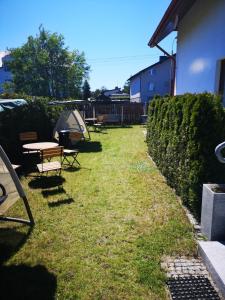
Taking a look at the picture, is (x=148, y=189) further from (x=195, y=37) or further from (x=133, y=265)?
(x=195, y=37)

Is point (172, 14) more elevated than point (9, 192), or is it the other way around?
point (172, 14)

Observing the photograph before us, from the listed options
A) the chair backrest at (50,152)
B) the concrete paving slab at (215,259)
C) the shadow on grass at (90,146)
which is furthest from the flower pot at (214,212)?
the shadow on grass at (90,146)

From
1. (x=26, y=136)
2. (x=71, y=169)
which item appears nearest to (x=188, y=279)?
(x=71, y=169)

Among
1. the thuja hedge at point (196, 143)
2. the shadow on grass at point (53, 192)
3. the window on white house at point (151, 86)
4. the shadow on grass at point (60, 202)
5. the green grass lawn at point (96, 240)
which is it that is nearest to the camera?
the green grass lawn at point (96, 240)

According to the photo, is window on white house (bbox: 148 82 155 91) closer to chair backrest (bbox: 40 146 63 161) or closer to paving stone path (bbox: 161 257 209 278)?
chair backrest (bbox: 40 146 63 161)

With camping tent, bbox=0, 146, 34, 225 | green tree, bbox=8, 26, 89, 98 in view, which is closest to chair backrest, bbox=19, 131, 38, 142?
camping tent, bbox=0, 146, 34, 225

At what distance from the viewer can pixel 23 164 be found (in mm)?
8305

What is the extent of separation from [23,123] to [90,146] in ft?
11.2

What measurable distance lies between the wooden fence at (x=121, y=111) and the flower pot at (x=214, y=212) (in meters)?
17.7

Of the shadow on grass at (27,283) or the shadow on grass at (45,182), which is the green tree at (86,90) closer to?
the shadow on grass at (45,182)

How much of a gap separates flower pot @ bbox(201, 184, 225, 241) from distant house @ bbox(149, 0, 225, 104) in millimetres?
3136

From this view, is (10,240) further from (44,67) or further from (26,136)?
(44,67)

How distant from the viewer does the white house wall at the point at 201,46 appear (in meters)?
5.36

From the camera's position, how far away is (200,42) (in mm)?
6453
